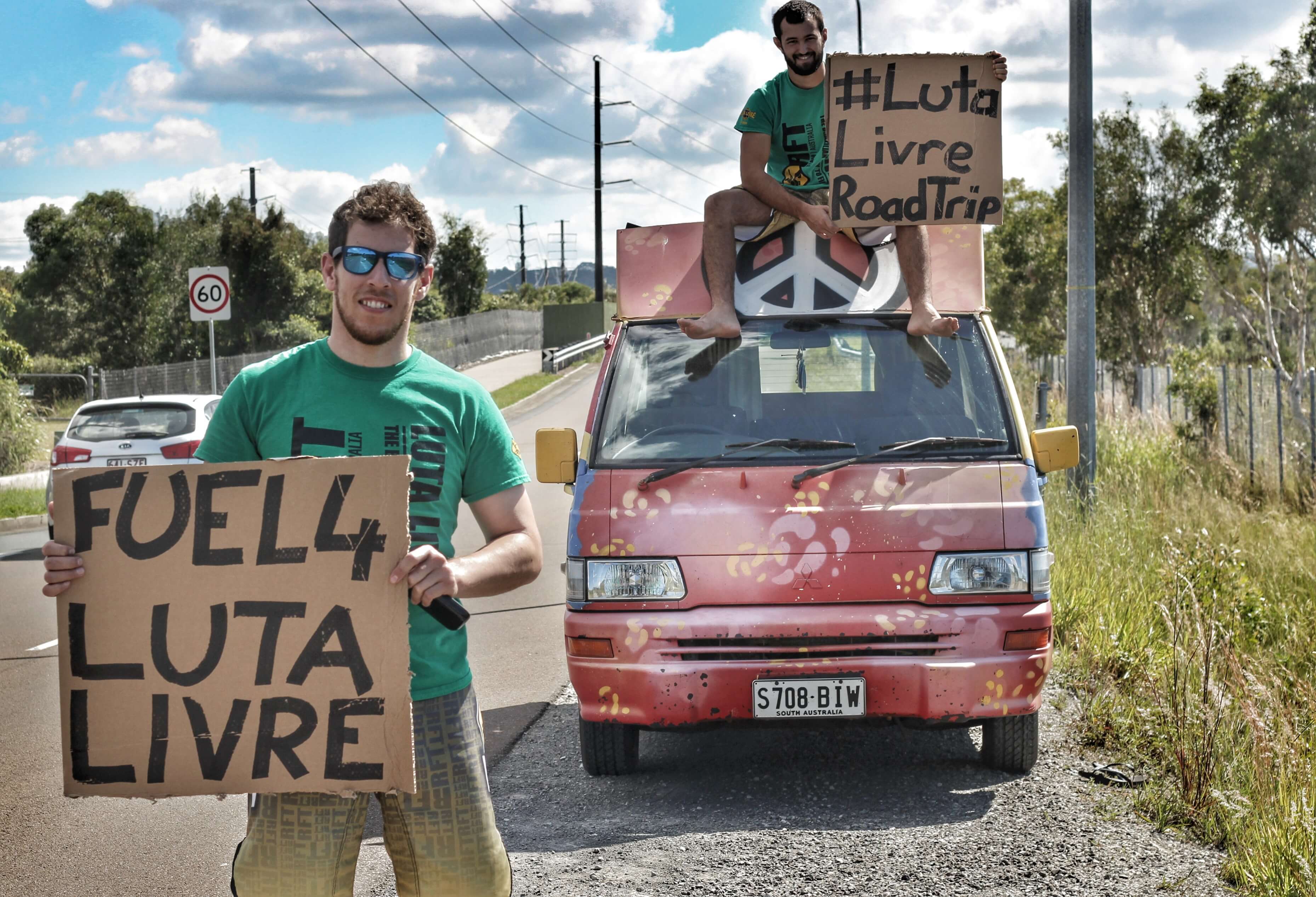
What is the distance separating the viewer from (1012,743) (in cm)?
554

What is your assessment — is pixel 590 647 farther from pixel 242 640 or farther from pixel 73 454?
pixel 73 454

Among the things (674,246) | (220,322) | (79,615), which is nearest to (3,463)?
(674,246)

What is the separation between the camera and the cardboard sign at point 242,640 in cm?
293

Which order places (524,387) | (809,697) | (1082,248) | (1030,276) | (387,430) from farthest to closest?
(1030,276), (524,387), (1082,248), (809,697), (387,430)

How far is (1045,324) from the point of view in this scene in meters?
41.4

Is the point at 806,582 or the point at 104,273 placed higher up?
the point at 104,273

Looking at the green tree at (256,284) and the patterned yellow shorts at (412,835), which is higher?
the green tree at (256,284)

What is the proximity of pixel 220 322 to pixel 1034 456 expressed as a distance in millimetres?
47591

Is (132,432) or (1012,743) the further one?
(132,432)

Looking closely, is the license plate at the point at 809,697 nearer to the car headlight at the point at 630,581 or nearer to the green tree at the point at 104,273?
the car headlight at the point at 630,581

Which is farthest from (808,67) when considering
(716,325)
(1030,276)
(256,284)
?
(256,284)

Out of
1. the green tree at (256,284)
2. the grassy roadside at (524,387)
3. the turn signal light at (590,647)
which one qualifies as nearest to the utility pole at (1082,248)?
the turn signal light at (590,647)

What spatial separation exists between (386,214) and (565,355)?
4123cm

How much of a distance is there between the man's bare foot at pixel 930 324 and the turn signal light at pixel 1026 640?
1385 mm
